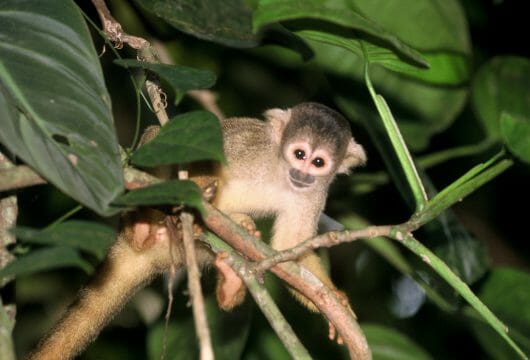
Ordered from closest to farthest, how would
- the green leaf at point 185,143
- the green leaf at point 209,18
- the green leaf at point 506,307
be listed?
1. the green leaf at point 185,143
2. the green leaf at point 209,18
3. the green leaf at point 506,307

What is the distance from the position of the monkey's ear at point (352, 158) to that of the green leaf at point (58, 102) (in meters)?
1.51

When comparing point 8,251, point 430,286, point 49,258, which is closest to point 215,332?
point 430,286

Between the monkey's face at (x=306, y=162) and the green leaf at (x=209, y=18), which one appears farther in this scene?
the monkey's face at (x=306, y=162)

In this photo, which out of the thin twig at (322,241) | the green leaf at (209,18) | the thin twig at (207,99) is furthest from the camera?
the thin twig at (207,99)

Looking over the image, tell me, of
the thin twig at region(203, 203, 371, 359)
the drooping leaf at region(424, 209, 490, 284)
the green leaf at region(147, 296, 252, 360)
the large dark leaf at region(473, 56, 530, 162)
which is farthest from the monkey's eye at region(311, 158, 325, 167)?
the thin twig at region(203, 203, 371, 359)

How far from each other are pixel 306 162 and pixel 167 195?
5.49 ft

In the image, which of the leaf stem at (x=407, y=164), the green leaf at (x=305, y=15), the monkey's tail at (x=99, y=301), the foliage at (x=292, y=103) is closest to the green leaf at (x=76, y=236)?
the foliage at (x=292, y=103)

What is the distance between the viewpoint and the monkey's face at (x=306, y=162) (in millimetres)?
2900

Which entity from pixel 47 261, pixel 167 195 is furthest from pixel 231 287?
pixel 47 261

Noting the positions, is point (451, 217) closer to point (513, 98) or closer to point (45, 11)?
point (513, 98)

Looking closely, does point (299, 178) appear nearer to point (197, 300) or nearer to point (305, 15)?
point (305, 15)

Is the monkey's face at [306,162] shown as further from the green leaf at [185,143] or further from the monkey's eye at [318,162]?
the green leaf at [185,143]

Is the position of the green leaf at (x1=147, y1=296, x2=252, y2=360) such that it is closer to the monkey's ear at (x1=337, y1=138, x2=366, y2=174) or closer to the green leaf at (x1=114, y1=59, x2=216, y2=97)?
the monkey's ear at (x1=337, y1=138, x2=366, y2=174)

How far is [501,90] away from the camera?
144 inches
